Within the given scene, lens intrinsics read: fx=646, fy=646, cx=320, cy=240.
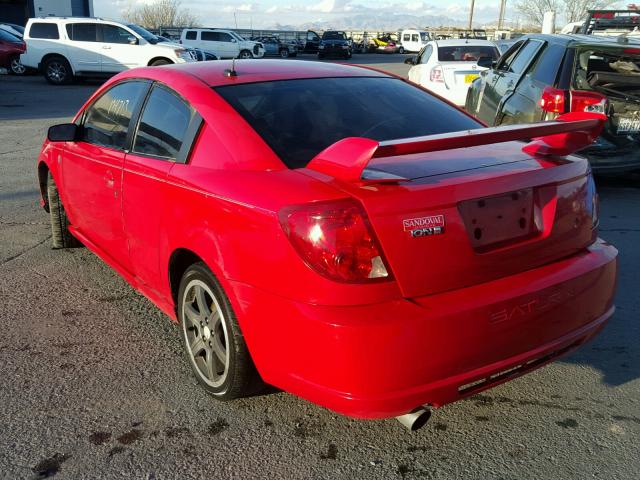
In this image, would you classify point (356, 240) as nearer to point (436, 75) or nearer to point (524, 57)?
point (524, 57)

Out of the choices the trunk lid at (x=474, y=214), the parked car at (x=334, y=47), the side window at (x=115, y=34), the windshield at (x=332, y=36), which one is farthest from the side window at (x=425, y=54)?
→ the windshield at (x=332, y=36)

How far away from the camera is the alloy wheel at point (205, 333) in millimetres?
2965

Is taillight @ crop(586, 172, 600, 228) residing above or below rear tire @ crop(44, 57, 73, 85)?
above

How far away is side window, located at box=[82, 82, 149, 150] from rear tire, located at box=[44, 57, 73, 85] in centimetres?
1842

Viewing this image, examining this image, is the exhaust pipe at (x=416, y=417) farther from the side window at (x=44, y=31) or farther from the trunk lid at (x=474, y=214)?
the side window at (x=44, y=31)

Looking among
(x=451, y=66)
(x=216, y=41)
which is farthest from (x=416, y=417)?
(x=216, y=41)

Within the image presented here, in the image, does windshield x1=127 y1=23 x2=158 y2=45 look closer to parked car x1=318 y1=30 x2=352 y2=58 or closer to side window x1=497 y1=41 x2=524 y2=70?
side window x1=497 y1=41 x2=524 y2=70

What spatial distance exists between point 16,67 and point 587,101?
76.4ft

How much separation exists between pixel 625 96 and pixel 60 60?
62.2 feet

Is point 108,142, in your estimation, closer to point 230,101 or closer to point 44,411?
point 230,101

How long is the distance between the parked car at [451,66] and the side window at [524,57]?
3620 millimetres

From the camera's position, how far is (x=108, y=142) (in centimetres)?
401

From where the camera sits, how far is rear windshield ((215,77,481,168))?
3.04 metres

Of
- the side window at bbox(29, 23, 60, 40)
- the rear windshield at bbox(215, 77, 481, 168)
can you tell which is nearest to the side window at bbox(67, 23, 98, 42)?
the side window at bbox(29, 23, 60, 40)
